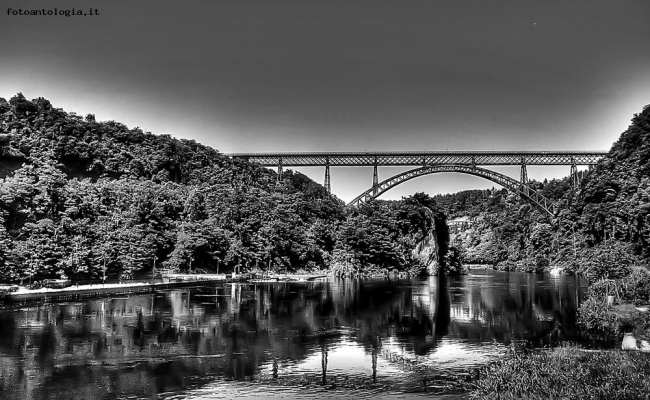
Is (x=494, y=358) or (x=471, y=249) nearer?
(x=494, y=358)

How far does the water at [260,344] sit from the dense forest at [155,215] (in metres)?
9.88

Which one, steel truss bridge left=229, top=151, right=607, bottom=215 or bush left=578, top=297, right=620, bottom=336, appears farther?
steel truss bridge left=229, top=151, right=607, bottom=215

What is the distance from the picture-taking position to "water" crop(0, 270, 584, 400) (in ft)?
48.7

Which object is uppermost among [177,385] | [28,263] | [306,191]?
[306,191]

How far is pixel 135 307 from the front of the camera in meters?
30.5

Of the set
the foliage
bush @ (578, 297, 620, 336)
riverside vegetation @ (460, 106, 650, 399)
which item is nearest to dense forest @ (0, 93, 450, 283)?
the foliage

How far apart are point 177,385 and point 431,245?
2456 inches

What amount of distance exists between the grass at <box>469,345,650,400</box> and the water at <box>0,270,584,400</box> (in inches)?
51.2

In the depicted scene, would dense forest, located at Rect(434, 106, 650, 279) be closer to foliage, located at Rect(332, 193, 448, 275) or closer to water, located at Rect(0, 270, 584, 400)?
water, located at Rect(0, 270, 584, 400)

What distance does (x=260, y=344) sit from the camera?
20.8 m

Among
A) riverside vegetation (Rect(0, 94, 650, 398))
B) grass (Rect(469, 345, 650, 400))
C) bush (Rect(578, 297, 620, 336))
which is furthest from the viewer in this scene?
riverside vegetation (Rect(0, 94, 650, 398))

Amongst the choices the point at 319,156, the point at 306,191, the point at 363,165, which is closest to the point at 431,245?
the point at 363,165

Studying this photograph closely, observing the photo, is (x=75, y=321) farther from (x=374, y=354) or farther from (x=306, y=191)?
(x=306, y=191)

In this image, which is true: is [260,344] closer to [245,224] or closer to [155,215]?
[155,215]
